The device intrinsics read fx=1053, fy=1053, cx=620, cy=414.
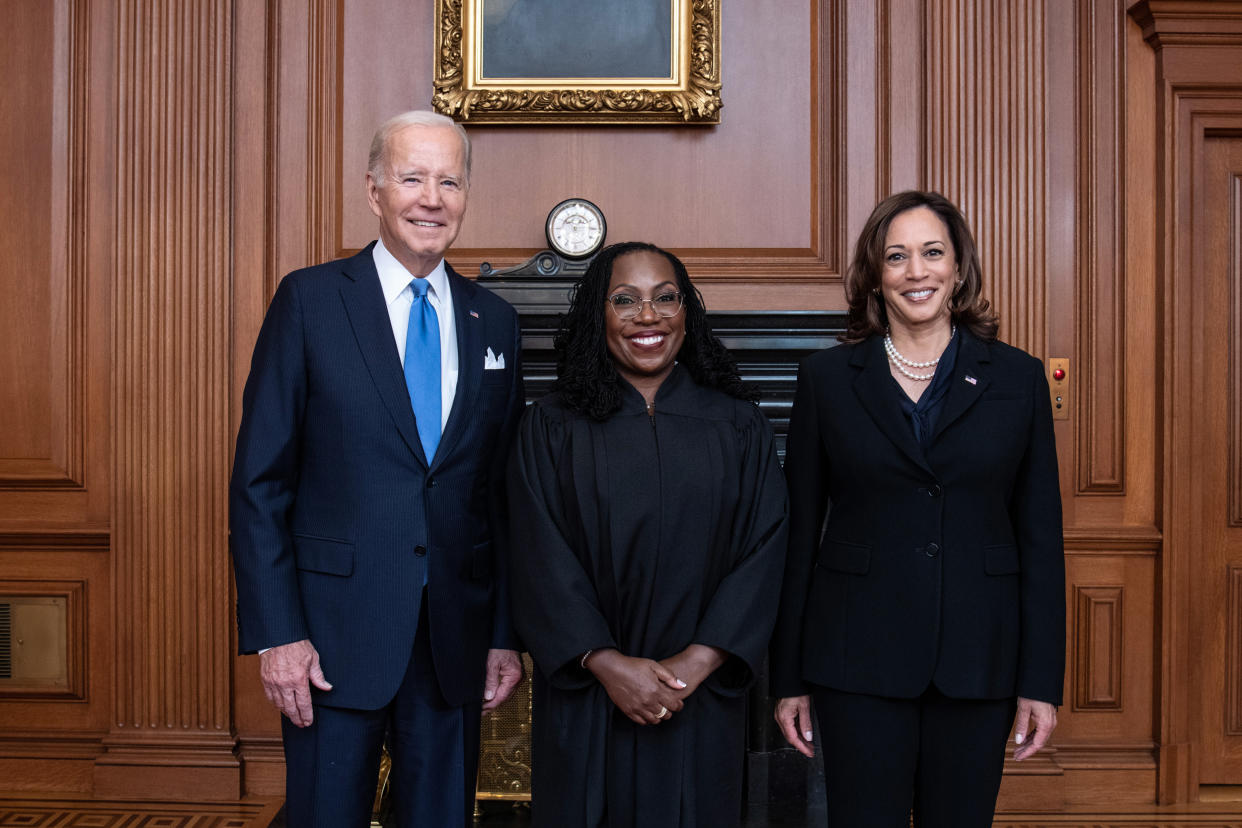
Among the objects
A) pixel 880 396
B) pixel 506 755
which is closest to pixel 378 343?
pixel 880 396

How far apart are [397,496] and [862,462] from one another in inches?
32.6

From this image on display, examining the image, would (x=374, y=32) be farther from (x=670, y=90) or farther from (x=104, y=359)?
(x=104, y=359)

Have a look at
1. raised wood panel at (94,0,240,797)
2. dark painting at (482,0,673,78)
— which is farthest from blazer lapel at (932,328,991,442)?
raised wood panel at (94,0,240,797)

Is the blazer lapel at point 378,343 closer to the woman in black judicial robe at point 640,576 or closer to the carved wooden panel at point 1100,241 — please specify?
the woman in black judicial robe at point 640,576

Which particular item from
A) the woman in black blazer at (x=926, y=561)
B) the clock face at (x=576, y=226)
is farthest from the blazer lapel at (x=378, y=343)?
the clock face at (x=576, y=226)

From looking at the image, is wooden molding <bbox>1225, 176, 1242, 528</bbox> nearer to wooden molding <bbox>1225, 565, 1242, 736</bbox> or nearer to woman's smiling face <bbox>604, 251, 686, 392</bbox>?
wooden molding <bbox>1225, 565, 1242, 736</bbox>

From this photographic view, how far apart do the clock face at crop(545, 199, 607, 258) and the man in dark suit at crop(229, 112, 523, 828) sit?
1.36 m

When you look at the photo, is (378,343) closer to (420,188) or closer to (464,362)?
(464,362)

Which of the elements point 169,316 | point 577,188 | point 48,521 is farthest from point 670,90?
point 48,521

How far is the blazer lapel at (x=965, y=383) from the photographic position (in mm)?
1828

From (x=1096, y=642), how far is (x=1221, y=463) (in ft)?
2.41

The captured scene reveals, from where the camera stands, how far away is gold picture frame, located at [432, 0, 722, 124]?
3408 millimetres

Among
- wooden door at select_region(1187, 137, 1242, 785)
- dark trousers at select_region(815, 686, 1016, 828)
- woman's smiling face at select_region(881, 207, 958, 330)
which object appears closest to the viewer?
dark trousers at select_region(815, 686, 1016, 828)

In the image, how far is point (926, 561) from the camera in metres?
1.79
